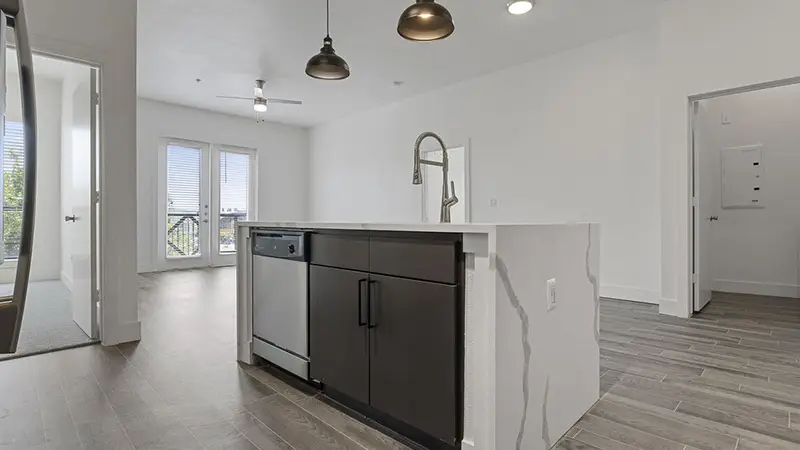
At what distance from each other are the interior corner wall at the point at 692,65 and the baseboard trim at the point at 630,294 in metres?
0.42

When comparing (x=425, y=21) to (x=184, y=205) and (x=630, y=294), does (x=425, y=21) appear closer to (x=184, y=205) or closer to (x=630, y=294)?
(x=630, y=294)

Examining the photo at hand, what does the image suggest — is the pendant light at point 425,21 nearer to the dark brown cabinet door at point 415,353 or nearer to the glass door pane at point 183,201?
the dark brown cabinet door at point 415,353

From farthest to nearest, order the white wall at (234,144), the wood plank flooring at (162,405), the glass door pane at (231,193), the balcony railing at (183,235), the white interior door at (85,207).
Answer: the glass door pane at (231,193)
the balcony railing at (183,235)
the white wall at (234,144)
the white interior door at (85,207)
the wood plank flooring at (162,405)

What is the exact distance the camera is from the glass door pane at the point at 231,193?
7688mm

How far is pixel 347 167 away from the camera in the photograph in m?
8.02

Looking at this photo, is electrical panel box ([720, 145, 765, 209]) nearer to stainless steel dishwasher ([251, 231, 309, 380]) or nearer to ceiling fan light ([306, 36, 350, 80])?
ceiling fan light ([306, 36, 350, 80])

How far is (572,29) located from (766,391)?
3.61 m

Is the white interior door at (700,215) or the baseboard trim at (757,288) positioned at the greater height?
the white interior door at (700,215)

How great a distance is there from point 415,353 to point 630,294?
3767mm

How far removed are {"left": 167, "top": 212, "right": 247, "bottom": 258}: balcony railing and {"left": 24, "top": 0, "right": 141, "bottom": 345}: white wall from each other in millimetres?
4016

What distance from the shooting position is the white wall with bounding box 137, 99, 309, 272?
674 centimetres

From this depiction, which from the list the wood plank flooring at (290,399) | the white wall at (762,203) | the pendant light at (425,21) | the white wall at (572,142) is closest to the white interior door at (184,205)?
the white wall at (572,142)

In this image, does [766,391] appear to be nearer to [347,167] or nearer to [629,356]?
[629,356]

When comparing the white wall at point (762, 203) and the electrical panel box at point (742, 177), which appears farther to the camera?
the electrical panel box at point (742, 177)
